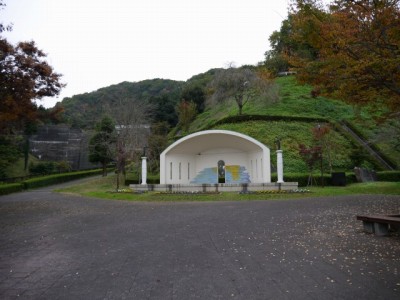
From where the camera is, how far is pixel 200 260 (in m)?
4.62

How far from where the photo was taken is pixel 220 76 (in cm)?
3162

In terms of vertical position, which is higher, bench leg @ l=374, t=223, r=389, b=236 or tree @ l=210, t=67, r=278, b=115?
tree @ l=210, t=67, r=278, b=115

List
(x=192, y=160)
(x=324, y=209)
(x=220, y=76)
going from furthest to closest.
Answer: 1. (x=220, y=76)
2. (x=192, y=160)
3. (x=324, y=209)

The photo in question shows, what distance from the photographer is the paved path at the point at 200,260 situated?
3461 millimetres

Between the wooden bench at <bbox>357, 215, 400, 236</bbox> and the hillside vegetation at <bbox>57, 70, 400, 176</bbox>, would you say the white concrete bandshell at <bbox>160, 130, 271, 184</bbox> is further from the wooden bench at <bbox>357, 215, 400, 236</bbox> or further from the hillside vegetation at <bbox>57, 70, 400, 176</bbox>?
the wooden bench at <bbox>357, 215, 400, 236</bbox>

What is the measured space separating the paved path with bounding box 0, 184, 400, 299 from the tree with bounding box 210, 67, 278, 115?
79.9 feet

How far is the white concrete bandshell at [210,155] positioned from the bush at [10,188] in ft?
34.6

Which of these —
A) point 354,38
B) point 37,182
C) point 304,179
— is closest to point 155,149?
point 37,182

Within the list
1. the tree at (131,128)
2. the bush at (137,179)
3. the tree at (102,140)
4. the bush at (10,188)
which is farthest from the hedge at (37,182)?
the bush at (137,179)

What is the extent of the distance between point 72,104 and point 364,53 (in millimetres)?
51122

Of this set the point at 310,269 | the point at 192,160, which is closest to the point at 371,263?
the point at 310,269

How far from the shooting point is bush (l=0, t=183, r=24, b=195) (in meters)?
20.3

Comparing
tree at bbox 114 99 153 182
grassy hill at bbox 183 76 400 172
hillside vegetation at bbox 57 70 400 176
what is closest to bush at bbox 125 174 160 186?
tree at bbox 114 99 153 182

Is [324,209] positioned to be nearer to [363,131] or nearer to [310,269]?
[310,269]
